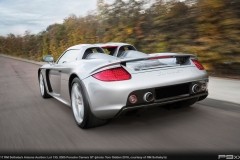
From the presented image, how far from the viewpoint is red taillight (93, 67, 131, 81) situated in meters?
2.94

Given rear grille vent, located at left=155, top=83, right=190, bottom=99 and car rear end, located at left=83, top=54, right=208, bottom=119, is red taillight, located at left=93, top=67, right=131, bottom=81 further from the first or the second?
rear grille vent, located at left=155, top=83, right=190, bottom=99

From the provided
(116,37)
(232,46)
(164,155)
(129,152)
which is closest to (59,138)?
(129,152)

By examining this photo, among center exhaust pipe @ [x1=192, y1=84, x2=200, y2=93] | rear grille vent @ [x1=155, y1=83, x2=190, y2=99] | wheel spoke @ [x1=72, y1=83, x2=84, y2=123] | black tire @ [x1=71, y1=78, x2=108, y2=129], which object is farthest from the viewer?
wheel spoke @ [x1=72, y1=83, x2=84, y2=123]

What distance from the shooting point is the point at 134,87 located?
9.43 feet

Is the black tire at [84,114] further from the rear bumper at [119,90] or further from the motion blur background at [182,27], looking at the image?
the motion blur background at [182,27]

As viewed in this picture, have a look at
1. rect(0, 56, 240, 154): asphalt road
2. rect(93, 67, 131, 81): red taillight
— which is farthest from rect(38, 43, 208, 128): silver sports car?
rect(0, 56, 240, 154): asphalt road

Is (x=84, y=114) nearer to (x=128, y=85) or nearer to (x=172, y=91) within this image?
(x=128, y=85)

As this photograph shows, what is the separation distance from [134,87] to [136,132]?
0.59 metres

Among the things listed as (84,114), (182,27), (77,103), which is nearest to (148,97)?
(84,114)

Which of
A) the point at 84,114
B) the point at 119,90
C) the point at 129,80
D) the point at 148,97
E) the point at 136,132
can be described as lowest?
the point at 136,132

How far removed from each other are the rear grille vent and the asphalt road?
0.42 m

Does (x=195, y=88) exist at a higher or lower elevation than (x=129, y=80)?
lower

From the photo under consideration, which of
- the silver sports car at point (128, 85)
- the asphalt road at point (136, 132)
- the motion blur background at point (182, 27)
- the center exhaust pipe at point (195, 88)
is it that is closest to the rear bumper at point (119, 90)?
the silver sports car at point (128, 85)

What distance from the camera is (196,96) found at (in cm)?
329
